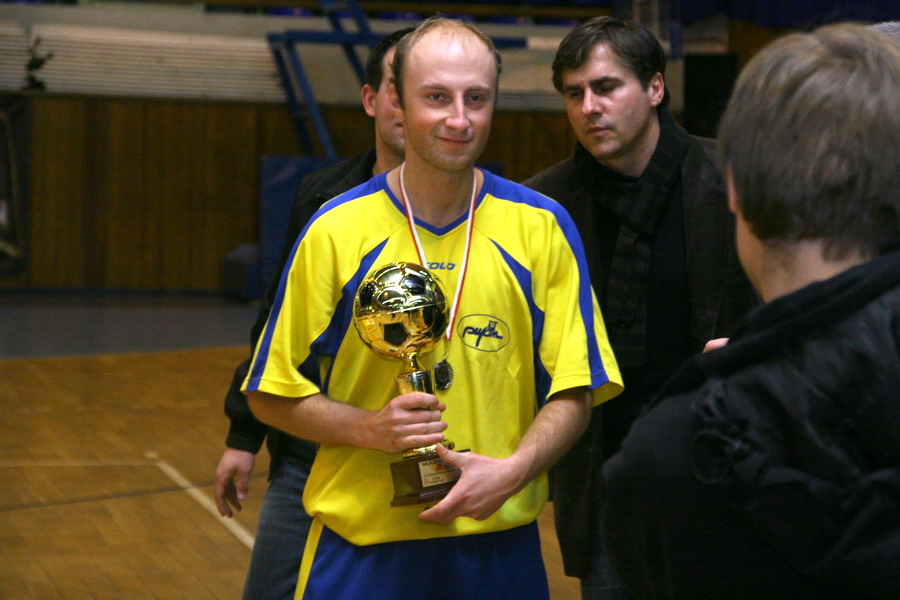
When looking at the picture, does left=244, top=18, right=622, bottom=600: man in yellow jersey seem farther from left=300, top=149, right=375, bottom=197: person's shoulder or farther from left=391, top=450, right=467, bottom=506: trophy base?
left=300, top=149, right=375, bottom=197: person's shoulder

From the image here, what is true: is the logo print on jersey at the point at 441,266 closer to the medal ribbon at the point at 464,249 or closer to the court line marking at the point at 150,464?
the medal ribbon at the point at 464,249

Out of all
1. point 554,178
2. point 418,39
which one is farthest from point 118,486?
point 418,39

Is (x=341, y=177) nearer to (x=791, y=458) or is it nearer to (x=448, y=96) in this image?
(x=448, y=96)

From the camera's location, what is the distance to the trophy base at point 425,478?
73.9 inches

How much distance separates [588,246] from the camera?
8.68 ft

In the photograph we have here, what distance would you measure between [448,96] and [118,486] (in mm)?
4210

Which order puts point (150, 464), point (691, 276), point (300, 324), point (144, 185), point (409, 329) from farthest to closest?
1. point (144, 185)
2. point (150, 464)
3. point (691, 276)
4. point (300, 324)
5. point (409, 329)

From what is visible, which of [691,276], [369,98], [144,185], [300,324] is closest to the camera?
[300,324]

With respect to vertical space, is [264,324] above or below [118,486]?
above

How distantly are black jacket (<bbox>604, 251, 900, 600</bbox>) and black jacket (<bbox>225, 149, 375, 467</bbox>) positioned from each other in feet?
4.96

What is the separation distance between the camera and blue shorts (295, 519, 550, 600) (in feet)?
6.53

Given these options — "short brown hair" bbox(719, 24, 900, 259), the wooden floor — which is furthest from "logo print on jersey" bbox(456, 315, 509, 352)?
the wooden floor

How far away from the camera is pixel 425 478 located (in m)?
1.88

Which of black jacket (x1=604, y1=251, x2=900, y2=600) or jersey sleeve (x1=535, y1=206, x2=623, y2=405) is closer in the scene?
black jacket (x1=604, y1=251, x2=900, y2=600)
